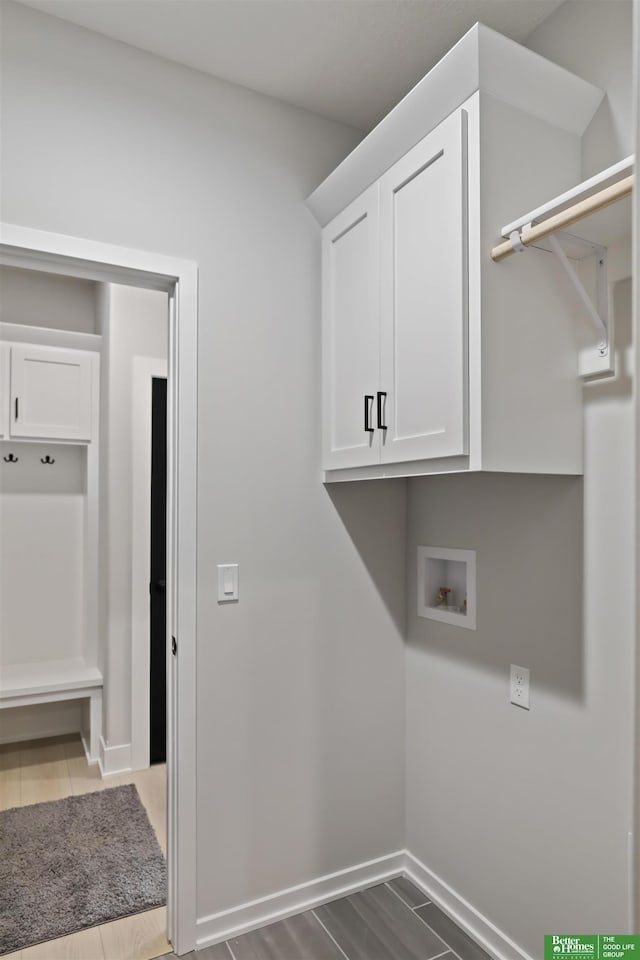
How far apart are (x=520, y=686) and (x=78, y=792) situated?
223 cm

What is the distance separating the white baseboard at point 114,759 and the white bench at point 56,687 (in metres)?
→ 0.12

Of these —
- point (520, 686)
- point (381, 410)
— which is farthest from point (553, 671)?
point (381, 410)

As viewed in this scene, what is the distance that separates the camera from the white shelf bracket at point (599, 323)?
143 centimetres

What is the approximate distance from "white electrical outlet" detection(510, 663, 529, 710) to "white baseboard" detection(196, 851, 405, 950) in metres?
0.92

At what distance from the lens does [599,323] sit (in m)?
1.43

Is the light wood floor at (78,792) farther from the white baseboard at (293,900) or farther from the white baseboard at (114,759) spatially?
the white baseboard at (293,900)

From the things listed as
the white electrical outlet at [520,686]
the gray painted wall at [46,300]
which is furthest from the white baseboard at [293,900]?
the gray painted wall at [46,300]

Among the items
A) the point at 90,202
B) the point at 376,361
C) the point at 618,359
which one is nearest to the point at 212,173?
the point at 90,202

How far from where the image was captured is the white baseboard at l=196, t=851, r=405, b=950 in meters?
1.83

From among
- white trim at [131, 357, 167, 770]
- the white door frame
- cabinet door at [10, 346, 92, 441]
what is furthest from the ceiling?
cabinet door at [10, 346, 92, 441]

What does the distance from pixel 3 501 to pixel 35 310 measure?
3.60ft

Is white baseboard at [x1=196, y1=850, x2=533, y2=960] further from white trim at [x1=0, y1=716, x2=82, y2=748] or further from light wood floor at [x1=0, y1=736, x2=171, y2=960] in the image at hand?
white trim at [x1=0, y1=716, x2=82, y2=748]

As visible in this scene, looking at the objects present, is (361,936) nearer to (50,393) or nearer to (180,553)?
(180,553)

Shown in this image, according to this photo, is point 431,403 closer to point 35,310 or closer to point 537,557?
point 537,557
